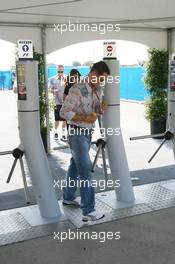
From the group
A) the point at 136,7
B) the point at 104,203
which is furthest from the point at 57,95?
the point at 104,203

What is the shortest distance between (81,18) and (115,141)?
2.03 metres

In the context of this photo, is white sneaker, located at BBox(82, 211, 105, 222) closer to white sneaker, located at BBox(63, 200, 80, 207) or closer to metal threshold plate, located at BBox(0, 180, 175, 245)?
metal threshold plate, located at BBox(0, 180, 175, 245)

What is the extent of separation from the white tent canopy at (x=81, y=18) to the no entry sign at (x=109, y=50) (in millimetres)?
617

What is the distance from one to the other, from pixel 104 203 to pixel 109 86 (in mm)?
1277

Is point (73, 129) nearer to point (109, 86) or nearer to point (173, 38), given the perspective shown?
point (109, 86)

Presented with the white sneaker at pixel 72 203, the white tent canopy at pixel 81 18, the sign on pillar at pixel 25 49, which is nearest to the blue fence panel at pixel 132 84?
the white tent canopy at pixel 81 18

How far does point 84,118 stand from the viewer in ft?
11.5

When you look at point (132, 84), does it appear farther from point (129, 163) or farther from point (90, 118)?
point (90, 118)

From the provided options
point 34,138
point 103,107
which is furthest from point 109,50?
point 34,138

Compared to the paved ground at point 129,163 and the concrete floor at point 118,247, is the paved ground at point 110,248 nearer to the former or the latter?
the concrete floor at point 118,247

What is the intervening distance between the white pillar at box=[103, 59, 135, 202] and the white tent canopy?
94 centimetres

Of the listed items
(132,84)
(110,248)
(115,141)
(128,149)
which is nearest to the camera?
(110,248)

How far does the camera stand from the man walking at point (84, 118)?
11.5 ft

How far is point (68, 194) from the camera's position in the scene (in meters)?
4.06
